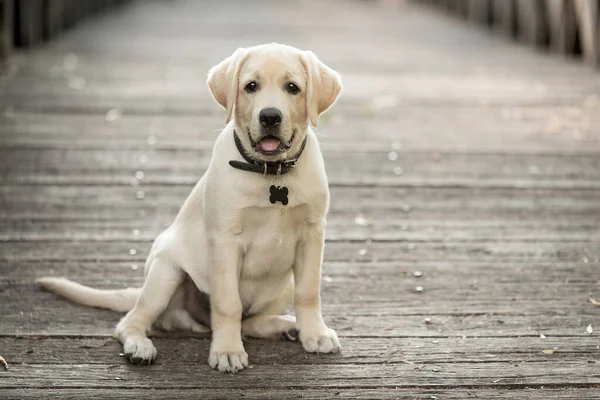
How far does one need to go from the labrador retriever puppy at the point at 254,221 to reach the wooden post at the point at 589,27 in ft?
21.3

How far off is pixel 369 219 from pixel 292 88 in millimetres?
1837

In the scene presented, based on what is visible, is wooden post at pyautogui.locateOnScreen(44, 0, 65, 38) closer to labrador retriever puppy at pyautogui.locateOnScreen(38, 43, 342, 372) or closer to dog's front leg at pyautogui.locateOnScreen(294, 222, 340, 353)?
labrador retriever puppy at pyautogui.locateOnScreen(38, 43, 342, 372)

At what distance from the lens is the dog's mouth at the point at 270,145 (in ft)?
10.6

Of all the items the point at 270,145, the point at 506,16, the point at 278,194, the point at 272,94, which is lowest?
the point at 506,16

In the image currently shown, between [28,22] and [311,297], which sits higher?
[311,297]

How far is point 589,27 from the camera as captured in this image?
30.8ft

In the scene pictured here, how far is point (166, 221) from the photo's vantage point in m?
4.92

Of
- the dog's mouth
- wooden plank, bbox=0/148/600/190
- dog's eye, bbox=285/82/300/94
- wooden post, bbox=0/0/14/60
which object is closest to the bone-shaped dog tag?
the dog's mouth

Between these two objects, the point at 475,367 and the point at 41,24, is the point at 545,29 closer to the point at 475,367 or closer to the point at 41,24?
the point at 41,24

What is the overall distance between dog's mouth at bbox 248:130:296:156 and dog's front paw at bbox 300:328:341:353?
65 centimetres

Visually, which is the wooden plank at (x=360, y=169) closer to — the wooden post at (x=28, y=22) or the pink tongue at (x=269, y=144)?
the pink tongue at (x=269, y=144)

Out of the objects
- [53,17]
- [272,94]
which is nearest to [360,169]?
[272,94]

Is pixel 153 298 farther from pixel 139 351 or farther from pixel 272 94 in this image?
pixel 272 94

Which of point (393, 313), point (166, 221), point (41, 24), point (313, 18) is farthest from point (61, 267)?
point (313, 18)
